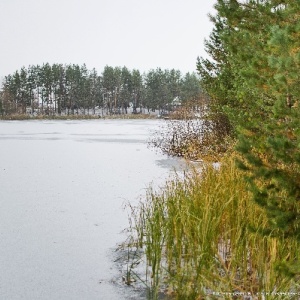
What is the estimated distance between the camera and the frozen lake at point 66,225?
340 centimetres

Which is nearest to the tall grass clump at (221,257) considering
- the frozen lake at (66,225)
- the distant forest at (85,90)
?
the frozen lake at (66,225)

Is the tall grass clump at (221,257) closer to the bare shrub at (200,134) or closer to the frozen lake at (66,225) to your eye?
the frozen lake at (66,225)

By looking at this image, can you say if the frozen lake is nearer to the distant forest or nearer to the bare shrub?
the bare shrub

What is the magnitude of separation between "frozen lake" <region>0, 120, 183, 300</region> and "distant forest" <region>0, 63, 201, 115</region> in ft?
212

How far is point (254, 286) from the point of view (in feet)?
9.89

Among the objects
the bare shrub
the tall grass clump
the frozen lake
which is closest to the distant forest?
the bare shrub

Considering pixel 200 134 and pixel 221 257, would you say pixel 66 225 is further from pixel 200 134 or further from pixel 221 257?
pixel 200 134

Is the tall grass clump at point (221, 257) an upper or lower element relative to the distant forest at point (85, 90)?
lower

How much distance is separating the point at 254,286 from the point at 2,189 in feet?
19.6

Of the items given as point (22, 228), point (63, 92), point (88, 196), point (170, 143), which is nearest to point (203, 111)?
point (170, 143)

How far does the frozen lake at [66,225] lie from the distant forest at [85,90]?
64.7m

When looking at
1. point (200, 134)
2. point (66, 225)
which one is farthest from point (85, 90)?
point (66, 225)

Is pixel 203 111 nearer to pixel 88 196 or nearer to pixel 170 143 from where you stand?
pixel 170 143

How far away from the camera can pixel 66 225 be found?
523 centimetres
